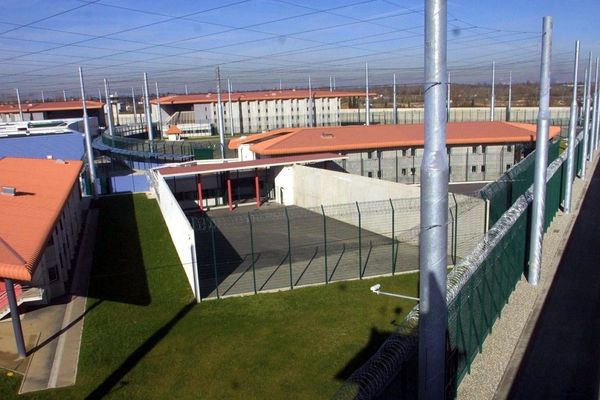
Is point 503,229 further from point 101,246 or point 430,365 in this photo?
point 101,246

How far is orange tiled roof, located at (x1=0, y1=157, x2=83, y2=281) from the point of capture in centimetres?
1105

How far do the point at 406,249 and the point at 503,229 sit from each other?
744cm

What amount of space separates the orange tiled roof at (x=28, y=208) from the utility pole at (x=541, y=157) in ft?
39.6

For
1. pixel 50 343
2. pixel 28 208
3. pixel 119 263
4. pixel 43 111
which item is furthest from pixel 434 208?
pixel 43 111

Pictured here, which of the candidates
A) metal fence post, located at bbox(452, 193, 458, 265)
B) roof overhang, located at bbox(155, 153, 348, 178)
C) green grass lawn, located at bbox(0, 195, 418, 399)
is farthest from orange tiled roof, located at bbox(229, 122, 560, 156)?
green grass lawn, located at bbox(0, 195, 418, 399)

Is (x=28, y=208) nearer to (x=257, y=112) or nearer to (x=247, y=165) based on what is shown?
(x=247, y=165)

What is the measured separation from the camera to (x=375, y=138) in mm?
33844

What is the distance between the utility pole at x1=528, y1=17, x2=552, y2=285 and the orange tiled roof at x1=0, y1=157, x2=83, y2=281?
12.1 metres

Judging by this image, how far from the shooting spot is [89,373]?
11.4 metres

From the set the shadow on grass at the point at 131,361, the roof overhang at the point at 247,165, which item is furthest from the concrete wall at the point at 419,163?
the shadow on grass at the point at 131,361

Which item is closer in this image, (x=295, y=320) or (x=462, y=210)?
(x=295, y=320)

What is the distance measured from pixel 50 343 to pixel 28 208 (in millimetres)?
4273

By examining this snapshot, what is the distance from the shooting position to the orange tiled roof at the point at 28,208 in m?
11.1

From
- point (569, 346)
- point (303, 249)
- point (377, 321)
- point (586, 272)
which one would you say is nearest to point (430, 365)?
point (569, 346)
